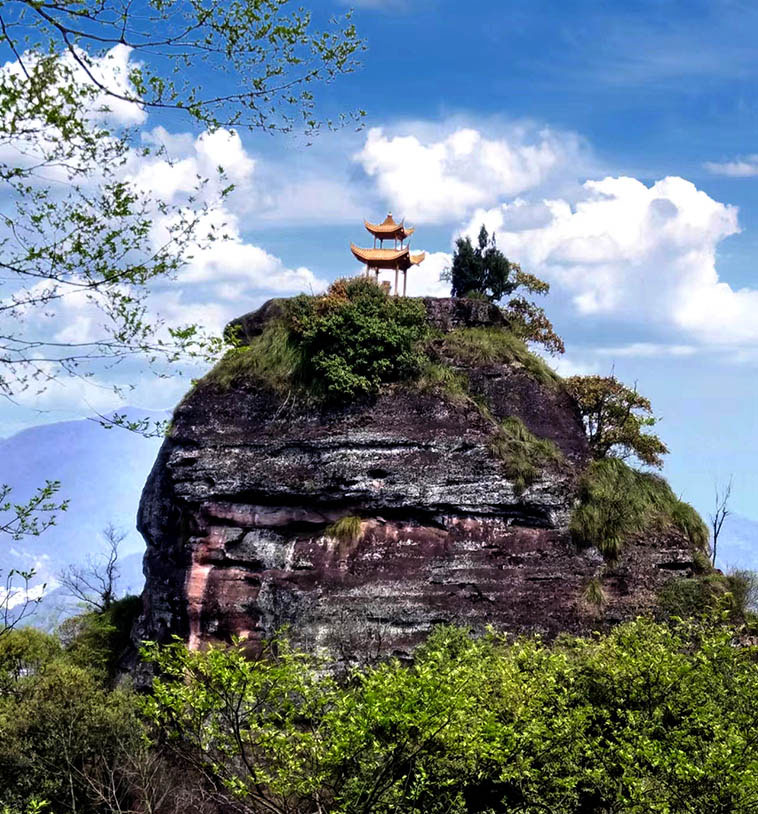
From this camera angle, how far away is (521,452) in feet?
70.3

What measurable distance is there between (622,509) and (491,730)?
461 inches

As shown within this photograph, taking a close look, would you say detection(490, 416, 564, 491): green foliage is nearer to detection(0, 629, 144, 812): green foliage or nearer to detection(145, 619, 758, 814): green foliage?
detection(145, 619, 758, 814): green foliage

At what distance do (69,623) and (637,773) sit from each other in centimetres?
2152

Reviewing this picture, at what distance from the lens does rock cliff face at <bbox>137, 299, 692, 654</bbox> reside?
66.0ft

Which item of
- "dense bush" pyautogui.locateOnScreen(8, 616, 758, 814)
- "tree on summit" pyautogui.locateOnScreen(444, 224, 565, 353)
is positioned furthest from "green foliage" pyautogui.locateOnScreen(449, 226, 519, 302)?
"dense bush" pyautogui.locateOnScreen(8, 616, 758, 814)

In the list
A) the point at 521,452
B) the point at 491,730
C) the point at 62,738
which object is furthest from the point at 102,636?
the point at 491,730

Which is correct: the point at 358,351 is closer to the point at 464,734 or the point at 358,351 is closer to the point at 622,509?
the point at 622,509

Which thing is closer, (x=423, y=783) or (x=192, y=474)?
(x=423, y=783)

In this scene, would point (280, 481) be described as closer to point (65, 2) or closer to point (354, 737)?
point (354, 737)

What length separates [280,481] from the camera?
2139 cm

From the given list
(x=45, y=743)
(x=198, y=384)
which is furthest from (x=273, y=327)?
(x=45, y=743)

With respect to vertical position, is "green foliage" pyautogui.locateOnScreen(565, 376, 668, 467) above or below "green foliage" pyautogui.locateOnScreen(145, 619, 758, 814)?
above

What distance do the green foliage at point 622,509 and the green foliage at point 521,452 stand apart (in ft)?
4.03

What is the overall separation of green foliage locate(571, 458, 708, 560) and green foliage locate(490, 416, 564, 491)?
1.23 metres
